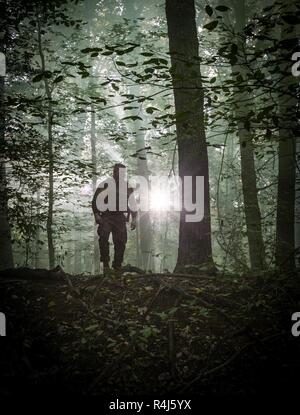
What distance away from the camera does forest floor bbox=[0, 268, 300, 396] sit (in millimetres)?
3391

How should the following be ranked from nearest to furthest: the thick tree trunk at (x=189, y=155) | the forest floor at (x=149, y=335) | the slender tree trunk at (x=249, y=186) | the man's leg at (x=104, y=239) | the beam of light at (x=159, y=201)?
the forest floor at (x=149, y=335)
the thick tree trunk at (x=189, y=155)
the man's leg at (x=104, y=239)
the slender tree trunk at (x=249, y=186)
the beam of light at (x=159, y=201)

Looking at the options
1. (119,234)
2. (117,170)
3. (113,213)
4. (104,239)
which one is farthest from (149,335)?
(117,170)

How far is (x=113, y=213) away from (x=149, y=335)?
3124 millimetres

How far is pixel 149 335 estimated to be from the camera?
407cm

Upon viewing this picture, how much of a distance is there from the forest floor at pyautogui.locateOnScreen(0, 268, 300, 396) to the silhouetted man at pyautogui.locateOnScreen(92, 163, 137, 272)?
1.40 metres

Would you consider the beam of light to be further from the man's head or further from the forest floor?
the forest floor

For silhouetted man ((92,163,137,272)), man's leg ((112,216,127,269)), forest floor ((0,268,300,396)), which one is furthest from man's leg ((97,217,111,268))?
forest floor ((0,268,300,396))

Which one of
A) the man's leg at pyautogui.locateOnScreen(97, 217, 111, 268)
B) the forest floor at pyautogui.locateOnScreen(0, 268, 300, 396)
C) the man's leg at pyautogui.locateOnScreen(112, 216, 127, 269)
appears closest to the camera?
the forest floor at pyautogui.locateOnScreen(0, 268, 300, 396)

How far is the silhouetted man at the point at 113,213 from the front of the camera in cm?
665

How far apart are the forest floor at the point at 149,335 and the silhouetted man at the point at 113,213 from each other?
4.58 feet

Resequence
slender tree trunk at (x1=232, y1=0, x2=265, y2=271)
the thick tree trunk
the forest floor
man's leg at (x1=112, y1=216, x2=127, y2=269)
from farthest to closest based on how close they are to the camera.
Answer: slender tree trunk at (x1=232, y1=0, x2=265, y2=271)
man's leg at (x1=112, y1=216, x2=127, y2=269)
the thick tree trunk
the forest floor

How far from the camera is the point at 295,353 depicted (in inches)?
139

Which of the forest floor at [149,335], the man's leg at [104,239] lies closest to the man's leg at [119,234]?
the man's leg at [104,239]

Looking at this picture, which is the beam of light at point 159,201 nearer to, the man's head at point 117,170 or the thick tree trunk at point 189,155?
the man's head at point 117,170
